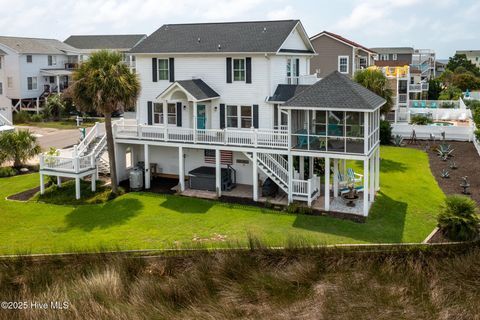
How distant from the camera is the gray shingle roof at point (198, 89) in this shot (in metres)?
25.3

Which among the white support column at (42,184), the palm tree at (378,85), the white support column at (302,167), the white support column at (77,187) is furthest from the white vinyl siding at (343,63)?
the white support column at (42,184)

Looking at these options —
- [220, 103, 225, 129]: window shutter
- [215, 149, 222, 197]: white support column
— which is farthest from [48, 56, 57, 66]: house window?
[215, 149, 222, 197]: white support column

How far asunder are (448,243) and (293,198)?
7.39 m

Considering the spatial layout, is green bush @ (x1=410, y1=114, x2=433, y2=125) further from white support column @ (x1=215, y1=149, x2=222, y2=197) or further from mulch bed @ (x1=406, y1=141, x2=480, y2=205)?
white support column @ (x1=215, y1=149, x2=222, y2=197)

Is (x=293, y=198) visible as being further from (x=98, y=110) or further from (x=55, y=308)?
(x=55, y=308)

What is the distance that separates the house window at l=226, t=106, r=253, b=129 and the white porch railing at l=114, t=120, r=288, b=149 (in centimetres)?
95

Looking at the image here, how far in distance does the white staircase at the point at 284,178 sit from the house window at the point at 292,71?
5266mm

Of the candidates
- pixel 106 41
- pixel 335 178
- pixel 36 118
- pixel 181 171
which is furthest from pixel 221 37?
pixel 106 41

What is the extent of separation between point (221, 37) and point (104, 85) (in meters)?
7.17

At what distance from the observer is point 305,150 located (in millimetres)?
22781

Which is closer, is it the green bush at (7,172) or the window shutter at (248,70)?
the window shutter at (248,70)

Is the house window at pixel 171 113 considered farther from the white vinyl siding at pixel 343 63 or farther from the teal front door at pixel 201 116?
the white vinyl siding at pixel 343 63

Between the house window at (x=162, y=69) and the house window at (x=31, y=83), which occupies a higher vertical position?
the house window at (x=31, y=83)

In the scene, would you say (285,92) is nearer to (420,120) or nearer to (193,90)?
(193,90)
